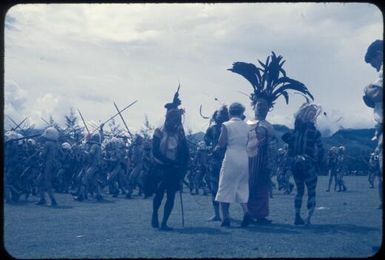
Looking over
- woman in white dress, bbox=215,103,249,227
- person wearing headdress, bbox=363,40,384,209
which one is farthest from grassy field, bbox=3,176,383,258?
person wearing headdress, bbox=363,40,384,209

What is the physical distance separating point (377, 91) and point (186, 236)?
10.9 feet

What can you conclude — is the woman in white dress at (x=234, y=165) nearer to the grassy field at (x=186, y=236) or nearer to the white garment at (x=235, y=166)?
the white garment at (x=235, y=166)

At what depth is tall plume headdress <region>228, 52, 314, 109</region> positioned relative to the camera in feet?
30.7

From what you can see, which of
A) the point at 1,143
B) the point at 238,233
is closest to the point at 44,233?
the point at 238,233

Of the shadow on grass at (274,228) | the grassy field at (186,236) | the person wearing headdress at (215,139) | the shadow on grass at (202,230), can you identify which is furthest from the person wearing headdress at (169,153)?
the shadow on grass at (274,228)

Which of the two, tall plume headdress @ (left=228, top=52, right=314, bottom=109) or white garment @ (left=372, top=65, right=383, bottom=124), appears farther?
tall plume headdress @ (left=228, top=52, right=314, bottom=109)

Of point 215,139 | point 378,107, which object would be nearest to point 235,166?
point 215,139

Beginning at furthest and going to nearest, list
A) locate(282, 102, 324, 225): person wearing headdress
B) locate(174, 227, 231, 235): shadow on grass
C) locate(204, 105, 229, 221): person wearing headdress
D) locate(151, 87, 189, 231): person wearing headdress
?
locate(204, 105, 229, 221): person wearing headdress < locate(282, 102, 324, 225): person wearing headdress < locate(151, 87, 189, 231): person wearing headdress < locate(174, 227, 231, 235): shadow on grass

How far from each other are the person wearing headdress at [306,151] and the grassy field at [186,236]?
0.60 metres

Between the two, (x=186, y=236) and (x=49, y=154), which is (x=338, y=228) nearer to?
(x=186, y=236)

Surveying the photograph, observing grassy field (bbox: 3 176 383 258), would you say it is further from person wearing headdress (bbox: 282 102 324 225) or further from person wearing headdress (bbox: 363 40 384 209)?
person wearing headdress (bbox: 363 40 384 209)

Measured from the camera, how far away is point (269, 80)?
9445mm

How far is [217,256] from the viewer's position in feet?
19.9

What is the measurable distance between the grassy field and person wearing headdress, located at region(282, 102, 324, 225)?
600 mm
